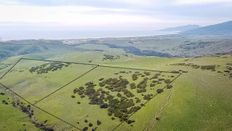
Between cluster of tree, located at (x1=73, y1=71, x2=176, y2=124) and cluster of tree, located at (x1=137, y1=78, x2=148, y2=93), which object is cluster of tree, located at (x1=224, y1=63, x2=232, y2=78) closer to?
cluster of tree, located at (x1=73, y1=71, x2=176, y2=124)

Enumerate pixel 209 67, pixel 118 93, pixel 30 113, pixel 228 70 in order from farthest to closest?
pixel 209 67 → pixel 228 70 → pixel 30 113 → pixel 118 93

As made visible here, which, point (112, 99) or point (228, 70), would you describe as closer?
point (112, 99)

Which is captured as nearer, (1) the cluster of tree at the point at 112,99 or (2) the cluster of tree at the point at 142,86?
(1) the cluster of tree at the point at 112,99

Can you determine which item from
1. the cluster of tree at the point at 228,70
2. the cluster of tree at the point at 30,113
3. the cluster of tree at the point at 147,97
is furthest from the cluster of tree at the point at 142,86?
the cluster of tree at the point at 30,113

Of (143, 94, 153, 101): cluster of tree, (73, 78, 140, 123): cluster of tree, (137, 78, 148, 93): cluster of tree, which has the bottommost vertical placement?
(73, 78, 140, 123): cluster of tree

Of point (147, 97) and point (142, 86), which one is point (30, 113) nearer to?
point (142, 86)

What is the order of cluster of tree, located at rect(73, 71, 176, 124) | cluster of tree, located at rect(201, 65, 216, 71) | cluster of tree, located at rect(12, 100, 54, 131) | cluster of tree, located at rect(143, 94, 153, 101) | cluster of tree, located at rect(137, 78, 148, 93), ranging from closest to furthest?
cluster of tree, located at rect(73, 71, 176, 124) → cluster of tree, located at rect(12, 100, 54, 131) → cluster of tree, located at rect(143, 94, 153, 101) → cluster of tree, located at rect(137, 78, 148, 93) → cluster of tree, located at rect(201, 65, 216, 71)

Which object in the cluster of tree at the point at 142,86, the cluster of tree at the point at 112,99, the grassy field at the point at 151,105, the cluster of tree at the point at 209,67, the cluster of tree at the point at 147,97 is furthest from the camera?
the cluster of tree at the point at 209,67

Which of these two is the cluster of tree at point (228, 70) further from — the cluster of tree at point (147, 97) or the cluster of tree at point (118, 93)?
Result: the cluster of tree at point (147, 97)

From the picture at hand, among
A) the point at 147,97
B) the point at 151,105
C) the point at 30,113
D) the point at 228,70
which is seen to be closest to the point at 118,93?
the point at 147,97

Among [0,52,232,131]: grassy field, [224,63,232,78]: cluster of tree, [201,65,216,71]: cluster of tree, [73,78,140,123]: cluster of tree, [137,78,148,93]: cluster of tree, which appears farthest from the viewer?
[201,65,216,71]: cluster of tree

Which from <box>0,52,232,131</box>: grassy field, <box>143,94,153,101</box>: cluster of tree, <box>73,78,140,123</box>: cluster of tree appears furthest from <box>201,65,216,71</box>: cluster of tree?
<box>143,94,153,101</box>: cluster of tree

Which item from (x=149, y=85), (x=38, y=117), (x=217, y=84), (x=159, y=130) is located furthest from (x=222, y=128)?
(x=38, y=117)
